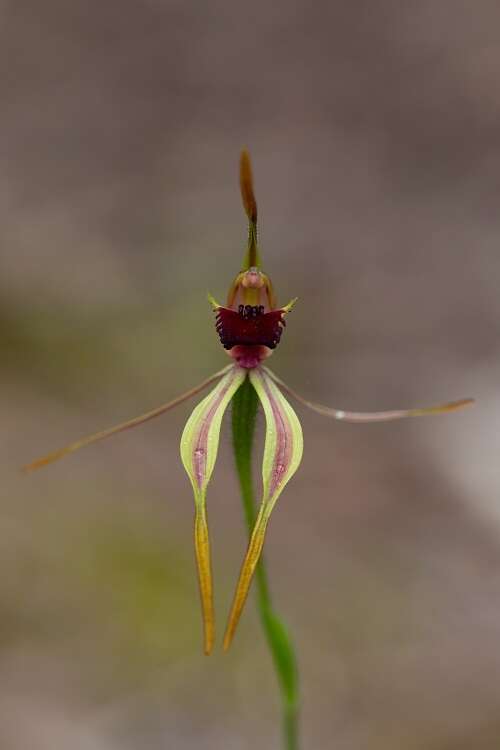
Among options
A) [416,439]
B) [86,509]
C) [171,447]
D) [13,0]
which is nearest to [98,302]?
[171,447]

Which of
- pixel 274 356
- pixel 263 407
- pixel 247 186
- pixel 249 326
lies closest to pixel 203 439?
pixel 263 407

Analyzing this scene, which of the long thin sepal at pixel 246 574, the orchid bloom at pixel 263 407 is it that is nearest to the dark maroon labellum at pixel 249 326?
the orchid bloom at pixel 263 407

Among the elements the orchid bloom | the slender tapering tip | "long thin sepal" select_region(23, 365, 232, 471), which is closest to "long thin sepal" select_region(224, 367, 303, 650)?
the orchid bloom

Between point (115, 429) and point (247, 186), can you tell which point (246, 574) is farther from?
point (247, 186)

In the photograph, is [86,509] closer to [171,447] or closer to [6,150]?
[171,447]

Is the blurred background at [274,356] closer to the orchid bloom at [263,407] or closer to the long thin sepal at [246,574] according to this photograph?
the orchid bloom at [263,407]
